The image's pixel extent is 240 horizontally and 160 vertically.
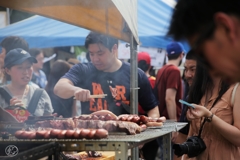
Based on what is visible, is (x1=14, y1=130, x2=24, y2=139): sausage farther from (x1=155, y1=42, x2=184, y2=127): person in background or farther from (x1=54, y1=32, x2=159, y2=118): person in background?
(x1=155, y1=42, x2=184, y2=127): person in background

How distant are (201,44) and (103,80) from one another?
12.6 ft

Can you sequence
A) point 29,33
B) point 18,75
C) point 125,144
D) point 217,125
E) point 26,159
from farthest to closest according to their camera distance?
point 29,33
point 18,75
point 217,125
point 125,144
point 26,159

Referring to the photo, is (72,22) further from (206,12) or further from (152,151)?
(206,12)

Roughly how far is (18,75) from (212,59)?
4.15 m

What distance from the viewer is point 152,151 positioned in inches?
275

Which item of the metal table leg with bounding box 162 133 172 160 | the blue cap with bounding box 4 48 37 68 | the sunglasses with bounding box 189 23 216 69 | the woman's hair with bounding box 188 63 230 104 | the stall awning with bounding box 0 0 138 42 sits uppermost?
the stall awning with bounding box 0 0 138 42

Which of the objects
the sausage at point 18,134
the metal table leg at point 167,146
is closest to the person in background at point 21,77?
the metal table leg at point 167,146

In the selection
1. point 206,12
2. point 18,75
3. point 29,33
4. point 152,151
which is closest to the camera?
point 206,12

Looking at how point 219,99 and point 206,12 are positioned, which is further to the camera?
point 219,99

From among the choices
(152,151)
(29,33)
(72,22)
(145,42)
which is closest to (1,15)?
(29,33)

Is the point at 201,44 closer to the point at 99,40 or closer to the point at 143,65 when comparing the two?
the point at 99,40

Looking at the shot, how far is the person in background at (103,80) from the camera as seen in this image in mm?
5148

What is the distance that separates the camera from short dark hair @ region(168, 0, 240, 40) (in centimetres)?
135

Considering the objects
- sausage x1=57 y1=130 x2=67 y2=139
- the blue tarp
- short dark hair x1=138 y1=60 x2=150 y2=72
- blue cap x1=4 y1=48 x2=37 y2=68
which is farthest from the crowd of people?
the blue tarp
